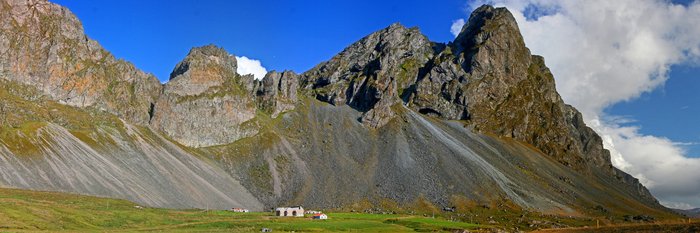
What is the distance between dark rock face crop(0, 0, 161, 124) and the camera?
174250 millimetres

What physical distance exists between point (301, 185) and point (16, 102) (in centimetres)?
8912

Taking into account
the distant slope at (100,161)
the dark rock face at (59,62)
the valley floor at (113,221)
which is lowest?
the valley floor at (113,221)

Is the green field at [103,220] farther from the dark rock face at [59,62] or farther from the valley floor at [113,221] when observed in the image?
the dark rock face at [59,62]

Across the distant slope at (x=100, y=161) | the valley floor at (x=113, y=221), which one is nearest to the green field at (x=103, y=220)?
the valley floor at (x=113, y=221)

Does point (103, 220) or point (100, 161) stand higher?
point (100, 161)

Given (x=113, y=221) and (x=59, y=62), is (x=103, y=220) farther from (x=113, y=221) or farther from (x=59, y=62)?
(x=59, y=62)

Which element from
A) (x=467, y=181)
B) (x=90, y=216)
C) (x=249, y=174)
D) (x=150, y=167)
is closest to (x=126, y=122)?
(x=150, y=167)

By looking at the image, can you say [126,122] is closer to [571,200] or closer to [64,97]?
[64,97]

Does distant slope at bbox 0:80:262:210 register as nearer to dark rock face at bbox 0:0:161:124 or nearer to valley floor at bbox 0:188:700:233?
dark rock face at bbox 0:0:161:124

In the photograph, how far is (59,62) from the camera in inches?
7219

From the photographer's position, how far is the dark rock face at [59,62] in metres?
174

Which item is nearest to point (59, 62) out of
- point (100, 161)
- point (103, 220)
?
point (100, 161)

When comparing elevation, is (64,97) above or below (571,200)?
above

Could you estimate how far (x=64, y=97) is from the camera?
17950 centimetres
